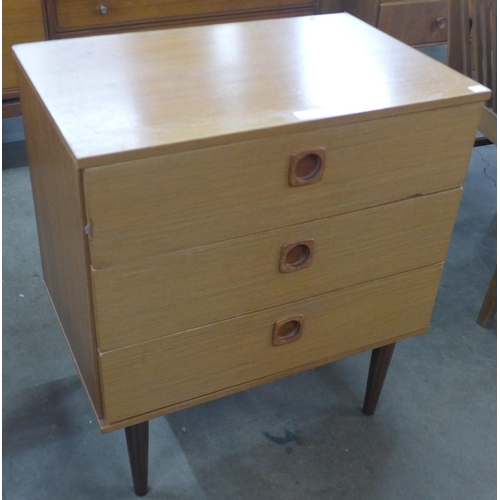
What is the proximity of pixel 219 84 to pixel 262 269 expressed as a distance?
26 centimetres

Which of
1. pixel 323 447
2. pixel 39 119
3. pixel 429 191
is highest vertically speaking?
pixel 39 119

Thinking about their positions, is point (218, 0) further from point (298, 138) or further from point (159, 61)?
point (298, 138)

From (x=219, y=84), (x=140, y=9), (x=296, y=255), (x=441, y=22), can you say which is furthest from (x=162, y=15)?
(x=296, y=255)

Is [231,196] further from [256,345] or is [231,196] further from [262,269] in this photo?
[256,345]

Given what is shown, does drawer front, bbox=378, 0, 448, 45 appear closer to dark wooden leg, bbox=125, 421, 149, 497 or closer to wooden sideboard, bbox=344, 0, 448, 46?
wooden sideboard, bbox=344, 0, 448, 46

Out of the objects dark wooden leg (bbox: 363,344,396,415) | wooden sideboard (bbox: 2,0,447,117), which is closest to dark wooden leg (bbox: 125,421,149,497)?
dark wooden leg (bbox: 363,344,396,415)

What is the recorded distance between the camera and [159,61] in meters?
0.96

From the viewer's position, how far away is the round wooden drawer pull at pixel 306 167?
83 cm

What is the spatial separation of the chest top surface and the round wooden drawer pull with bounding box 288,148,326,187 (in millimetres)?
40

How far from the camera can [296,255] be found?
0.94 metres

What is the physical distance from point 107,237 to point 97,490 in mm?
569

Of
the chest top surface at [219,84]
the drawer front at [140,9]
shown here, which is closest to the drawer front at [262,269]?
the chest top surface at [219,84]

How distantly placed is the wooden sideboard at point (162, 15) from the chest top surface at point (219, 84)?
0.93m

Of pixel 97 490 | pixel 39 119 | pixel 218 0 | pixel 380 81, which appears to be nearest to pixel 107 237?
pixel 39 119
